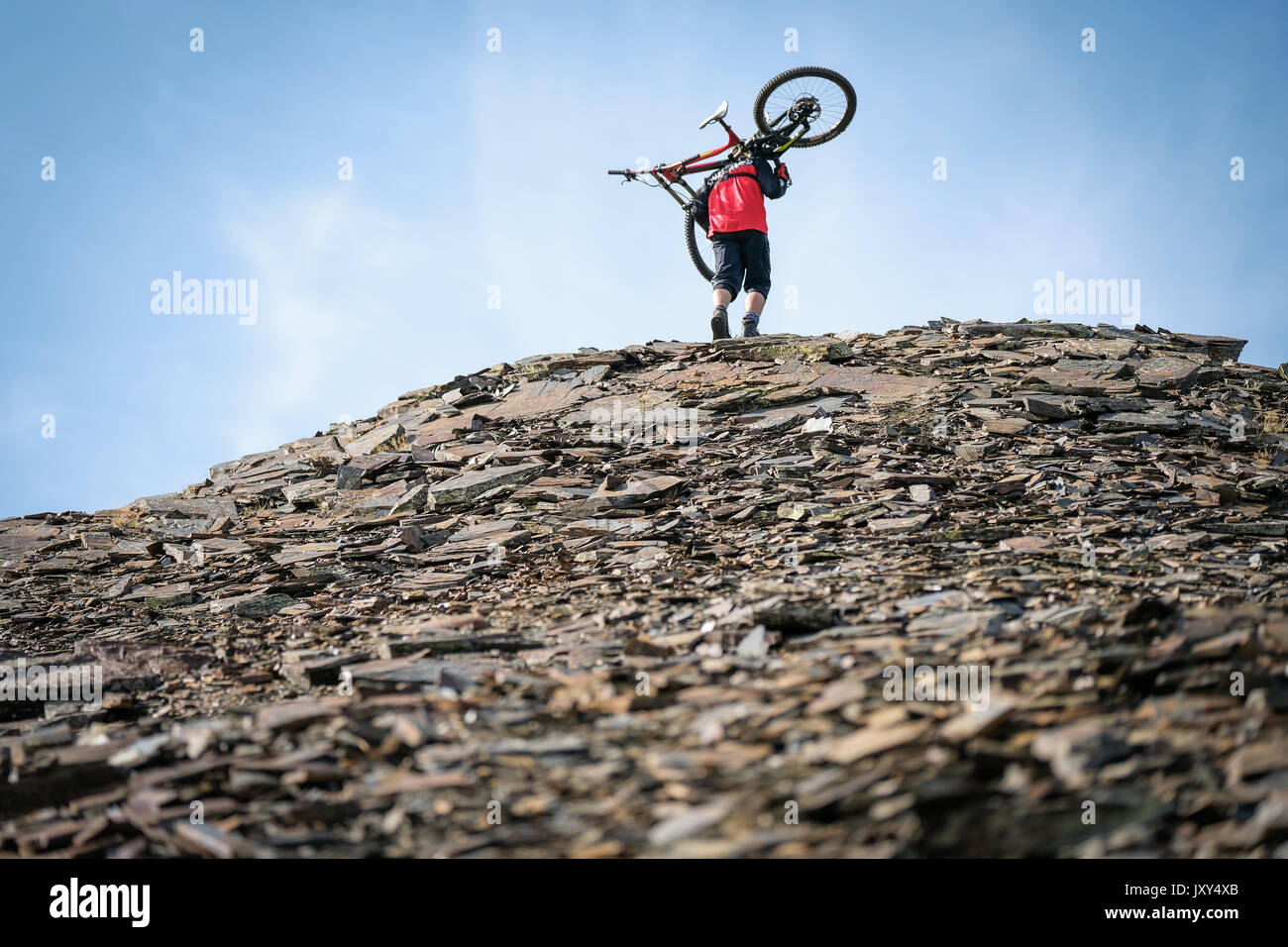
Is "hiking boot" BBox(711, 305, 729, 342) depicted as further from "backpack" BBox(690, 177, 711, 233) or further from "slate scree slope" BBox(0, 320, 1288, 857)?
"slate scree slope" BBox(0, 320, 1288, 857)

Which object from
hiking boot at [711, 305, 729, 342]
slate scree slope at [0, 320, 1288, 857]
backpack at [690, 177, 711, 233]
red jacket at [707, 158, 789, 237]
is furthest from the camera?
backpack at [690, 177, 711, 233]

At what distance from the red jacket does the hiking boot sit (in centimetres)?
136

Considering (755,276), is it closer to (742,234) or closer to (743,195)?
(742,234)

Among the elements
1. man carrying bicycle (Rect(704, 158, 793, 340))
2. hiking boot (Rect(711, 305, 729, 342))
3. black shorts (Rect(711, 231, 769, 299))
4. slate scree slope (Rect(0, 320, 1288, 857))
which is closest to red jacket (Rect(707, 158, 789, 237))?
man carrying bicycle (Rect(704, 158, 793, 340))

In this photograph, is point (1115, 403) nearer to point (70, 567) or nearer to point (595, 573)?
point (595, 573)

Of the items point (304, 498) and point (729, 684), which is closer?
point (729, 684)

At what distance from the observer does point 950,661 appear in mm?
4055

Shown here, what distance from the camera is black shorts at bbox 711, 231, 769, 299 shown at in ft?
45.4

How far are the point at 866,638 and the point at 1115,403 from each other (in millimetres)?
7575

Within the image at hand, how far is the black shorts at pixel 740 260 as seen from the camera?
45.4 feet

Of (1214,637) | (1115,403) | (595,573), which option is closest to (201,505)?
(595,573)

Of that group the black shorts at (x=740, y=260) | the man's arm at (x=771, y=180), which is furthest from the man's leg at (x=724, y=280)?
the man's arm at (x=771, y=180)

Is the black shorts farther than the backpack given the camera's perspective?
No
